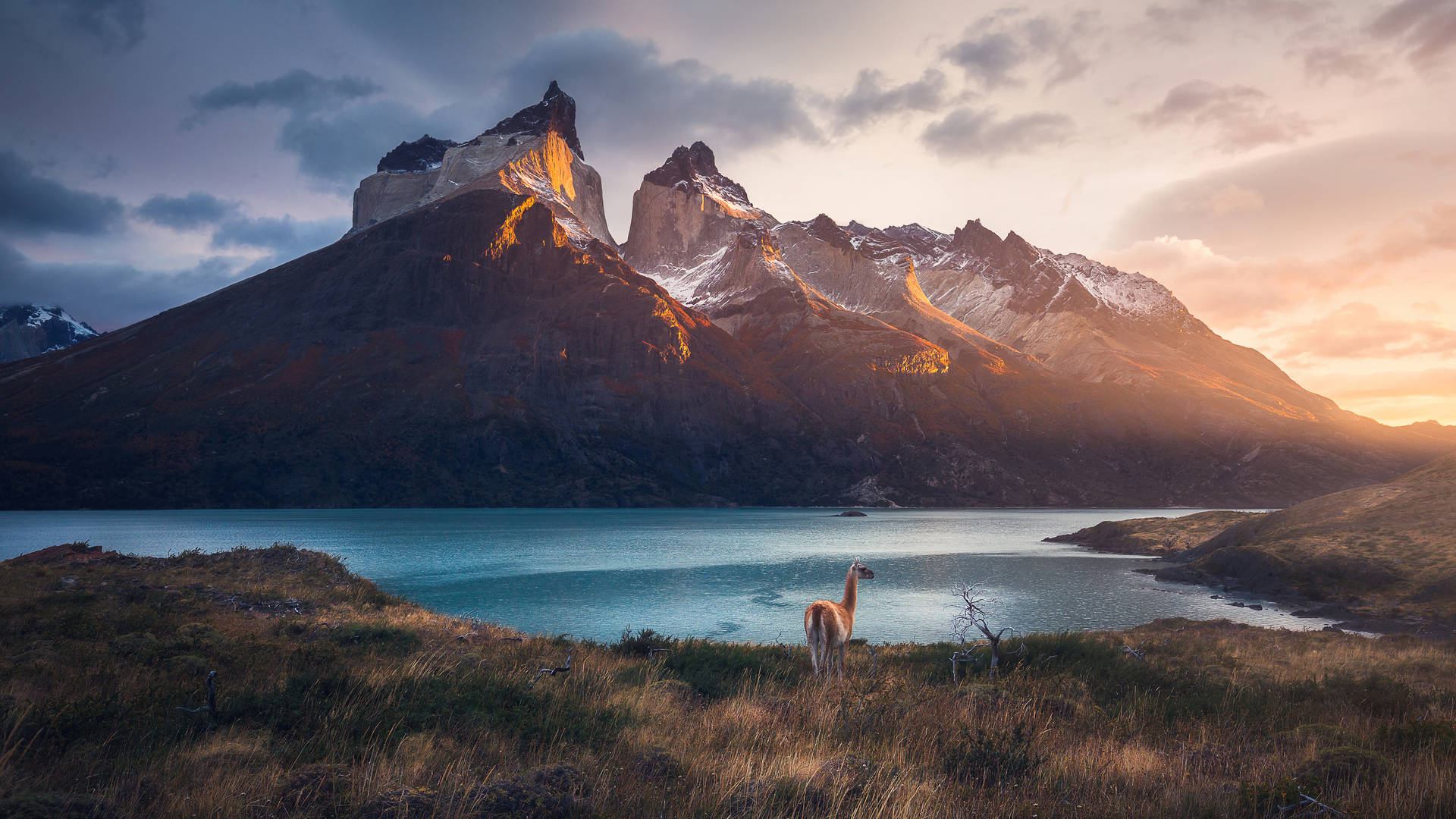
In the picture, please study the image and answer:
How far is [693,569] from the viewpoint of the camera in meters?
61.3

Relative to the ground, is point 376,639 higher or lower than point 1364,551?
higher

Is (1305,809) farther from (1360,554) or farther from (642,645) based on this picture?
(1360,554)

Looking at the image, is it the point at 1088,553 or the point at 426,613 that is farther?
the point at 1088,553

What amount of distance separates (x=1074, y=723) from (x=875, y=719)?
3283 mm

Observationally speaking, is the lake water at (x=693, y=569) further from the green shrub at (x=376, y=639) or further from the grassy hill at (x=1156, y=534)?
the green shrub at (x=376, y=639)

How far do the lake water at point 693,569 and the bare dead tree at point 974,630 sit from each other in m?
1.34

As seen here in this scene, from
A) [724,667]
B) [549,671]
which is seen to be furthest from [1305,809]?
[724,667]

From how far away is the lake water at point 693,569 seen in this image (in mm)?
37906

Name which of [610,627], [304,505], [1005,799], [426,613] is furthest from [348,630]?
[304,505]

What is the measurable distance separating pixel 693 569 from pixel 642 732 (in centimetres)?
5409

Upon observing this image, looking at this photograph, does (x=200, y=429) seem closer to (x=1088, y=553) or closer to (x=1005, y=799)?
(x=1088, y=553)

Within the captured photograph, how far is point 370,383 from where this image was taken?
18875 centimetres

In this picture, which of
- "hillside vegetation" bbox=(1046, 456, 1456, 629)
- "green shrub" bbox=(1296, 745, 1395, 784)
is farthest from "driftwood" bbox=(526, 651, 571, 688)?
"hillside vegetation" bbox=(1046, 456, 1456, 629)

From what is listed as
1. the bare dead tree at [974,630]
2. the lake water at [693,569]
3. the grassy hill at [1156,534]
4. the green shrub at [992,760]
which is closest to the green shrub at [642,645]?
the bare dead tree at [974,630]
